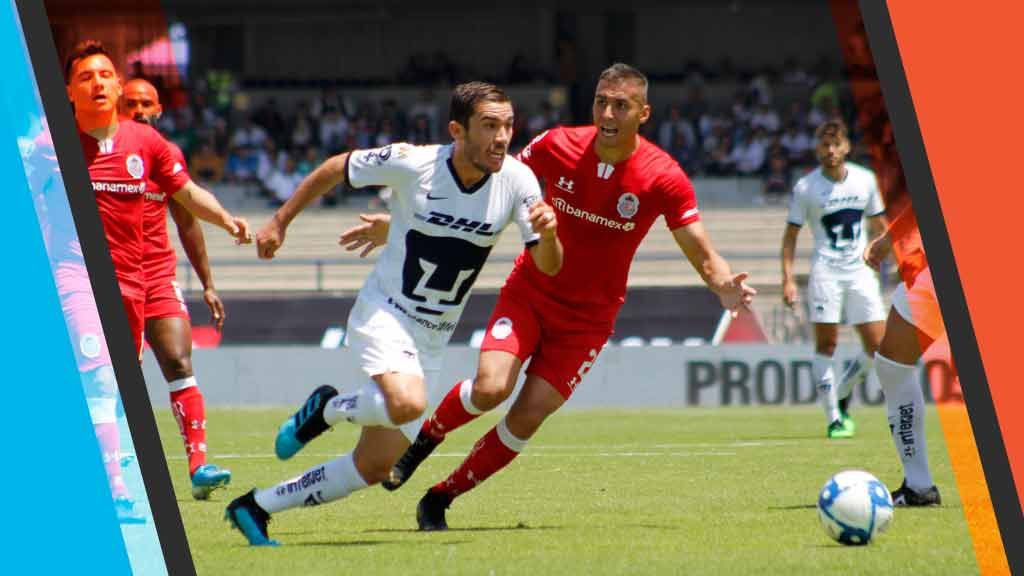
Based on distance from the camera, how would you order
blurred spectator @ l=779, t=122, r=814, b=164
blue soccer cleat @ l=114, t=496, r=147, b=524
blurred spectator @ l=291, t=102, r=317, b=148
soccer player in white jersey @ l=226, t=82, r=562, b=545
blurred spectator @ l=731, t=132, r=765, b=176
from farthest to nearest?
blurred spectator @ l=291, t=102, r=317, b=148 < blurred spectator @ l=731, t=132, r=765, b=176 < blurred spectator @ l=779, t=122, r=814, b=164 < soccer player in white jersey @ l=226, t=82, r=562, b=545 < blue soccer cleat @ l=114, t=496, r=147, b=524

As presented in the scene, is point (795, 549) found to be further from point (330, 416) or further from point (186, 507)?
point (186, 507)

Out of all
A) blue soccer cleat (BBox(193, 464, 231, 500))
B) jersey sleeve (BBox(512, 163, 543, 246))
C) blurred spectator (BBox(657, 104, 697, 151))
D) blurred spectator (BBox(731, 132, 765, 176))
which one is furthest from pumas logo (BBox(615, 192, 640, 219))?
blurred spectator (BBox(657, 104, 697, 151))

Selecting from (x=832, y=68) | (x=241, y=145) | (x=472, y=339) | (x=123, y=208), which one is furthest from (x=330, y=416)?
(x=832, y=68)

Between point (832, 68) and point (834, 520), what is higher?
point (834, 520)

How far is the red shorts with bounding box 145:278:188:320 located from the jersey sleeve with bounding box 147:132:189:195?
1219mm

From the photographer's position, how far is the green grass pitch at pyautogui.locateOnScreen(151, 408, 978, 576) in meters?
5.68

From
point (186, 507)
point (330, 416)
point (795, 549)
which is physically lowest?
point (186, 507)

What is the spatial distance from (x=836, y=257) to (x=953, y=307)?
10784mm

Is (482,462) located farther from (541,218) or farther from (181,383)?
(181,383)

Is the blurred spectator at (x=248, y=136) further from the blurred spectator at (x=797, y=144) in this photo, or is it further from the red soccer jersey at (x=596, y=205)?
the red soccer jersey at (x=596, y=205)

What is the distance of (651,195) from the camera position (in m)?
7.54

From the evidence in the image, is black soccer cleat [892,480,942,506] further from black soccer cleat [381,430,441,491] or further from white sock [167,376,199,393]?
white sock [167,376,199,393]

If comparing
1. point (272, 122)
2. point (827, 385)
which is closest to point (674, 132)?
point (272, 122)

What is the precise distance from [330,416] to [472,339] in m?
13.6
